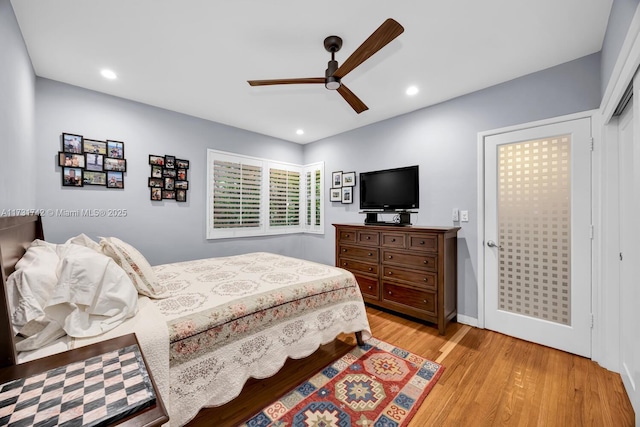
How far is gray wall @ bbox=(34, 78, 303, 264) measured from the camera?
2672 mm

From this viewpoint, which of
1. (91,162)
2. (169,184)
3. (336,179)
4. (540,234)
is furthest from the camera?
(336,179)

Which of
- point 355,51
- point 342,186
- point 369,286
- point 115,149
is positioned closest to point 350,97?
point 355,51

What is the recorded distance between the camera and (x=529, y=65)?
2398 millimetres

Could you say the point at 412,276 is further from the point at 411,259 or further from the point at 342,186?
the point at 342,186

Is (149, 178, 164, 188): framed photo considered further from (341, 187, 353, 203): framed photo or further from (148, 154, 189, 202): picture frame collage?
(341, 187, 353, 203): framed photo

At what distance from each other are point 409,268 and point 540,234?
1289mm

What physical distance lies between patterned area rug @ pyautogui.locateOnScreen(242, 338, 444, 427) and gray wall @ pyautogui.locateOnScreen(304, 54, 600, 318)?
4.50ft

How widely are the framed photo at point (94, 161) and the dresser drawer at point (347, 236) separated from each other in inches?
120

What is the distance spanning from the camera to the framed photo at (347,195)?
420cm

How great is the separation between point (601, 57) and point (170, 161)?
4.62 meters

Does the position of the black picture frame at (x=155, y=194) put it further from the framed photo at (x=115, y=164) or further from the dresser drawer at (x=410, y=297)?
the dresser drawer at (x=410, y=297)

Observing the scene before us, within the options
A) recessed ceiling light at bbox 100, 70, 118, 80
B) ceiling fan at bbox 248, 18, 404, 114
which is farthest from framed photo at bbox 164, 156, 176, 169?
ceiling fan at bbox 248, 18, 404, 114

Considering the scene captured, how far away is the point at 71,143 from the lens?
9.02ft

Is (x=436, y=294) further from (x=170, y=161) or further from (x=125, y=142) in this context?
(x=125, y=142)
